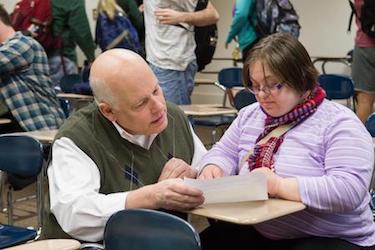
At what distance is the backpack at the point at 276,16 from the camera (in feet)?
14.7

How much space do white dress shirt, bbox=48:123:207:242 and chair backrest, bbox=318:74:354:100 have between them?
121 inches

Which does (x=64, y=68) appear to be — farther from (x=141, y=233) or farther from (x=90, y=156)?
(x=141, y=233)

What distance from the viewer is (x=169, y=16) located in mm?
3402

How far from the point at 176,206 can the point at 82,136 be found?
16.0 inches

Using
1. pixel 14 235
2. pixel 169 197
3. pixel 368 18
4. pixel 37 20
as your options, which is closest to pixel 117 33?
pixel 37 20

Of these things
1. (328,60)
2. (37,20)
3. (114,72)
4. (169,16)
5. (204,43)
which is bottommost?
(328,60)

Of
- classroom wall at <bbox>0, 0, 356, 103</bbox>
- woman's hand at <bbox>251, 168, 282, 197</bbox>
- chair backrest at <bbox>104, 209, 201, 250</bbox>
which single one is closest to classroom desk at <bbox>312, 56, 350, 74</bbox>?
classroom wall at <bbox>0, 0, 356, 103</bbox>

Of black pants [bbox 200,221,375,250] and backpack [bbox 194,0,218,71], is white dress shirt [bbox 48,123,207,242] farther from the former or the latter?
backpack [bbox 194,0,218,71]

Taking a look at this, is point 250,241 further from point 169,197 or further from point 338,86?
point 338,86

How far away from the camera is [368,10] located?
13.7 ft

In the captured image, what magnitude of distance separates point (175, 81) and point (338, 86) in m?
1.62

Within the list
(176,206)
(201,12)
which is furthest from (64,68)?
(176,206)

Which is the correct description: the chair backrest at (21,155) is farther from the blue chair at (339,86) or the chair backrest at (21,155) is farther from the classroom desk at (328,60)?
the classroom desk at (328,60)

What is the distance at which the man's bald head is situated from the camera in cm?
172
